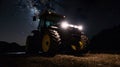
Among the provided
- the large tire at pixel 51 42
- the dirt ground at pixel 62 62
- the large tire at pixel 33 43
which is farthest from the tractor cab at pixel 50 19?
the dirt ground at pixel 62 62

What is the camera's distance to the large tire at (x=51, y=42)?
1320cm

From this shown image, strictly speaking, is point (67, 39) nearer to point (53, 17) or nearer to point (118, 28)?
point (53, 17)

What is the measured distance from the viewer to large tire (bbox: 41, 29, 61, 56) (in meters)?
13.2

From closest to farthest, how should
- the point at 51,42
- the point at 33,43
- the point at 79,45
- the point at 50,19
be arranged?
the point at 51,42, the point at 79,45, the point at 50,19, the point at 33,43

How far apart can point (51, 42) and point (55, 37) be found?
1.39 ft

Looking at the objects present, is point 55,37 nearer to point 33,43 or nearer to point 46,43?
point 46,43

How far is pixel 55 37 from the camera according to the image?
1330 centimetres

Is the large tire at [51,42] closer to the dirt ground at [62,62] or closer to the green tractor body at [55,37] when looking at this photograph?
the green tractor body at [55,37]

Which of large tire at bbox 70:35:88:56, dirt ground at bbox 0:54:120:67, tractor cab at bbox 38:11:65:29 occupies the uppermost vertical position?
tractor cab at bbox 38:11:65:29

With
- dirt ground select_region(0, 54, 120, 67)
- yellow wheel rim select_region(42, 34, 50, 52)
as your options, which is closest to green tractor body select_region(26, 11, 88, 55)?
yellow wheel rim select_region(42, 34, 50, 52)

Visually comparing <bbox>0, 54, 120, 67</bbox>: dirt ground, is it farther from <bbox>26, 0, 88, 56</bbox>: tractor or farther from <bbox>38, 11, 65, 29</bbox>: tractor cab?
<bbox>38, 11, 65, 29</bbox>: tractor cab

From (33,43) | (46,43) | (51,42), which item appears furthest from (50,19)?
(51,42)

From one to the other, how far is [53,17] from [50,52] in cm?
368

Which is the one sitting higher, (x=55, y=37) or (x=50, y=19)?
Result: (x=50, y=19)
